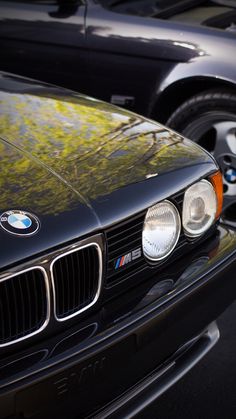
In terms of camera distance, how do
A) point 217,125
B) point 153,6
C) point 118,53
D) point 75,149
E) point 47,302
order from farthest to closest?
point 153,6
point 118,53
point 217,125
point 75,149
point 47,302

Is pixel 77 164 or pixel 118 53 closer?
pixel 77 164

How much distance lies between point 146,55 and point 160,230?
190 cm

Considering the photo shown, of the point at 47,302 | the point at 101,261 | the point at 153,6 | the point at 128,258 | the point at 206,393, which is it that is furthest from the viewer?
the point at 153,6

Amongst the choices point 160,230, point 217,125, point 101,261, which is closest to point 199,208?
point 160,230

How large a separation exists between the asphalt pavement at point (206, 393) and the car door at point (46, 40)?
6.40 feet

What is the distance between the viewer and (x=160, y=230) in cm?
210

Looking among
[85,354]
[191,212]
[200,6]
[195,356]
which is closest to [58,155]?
[191,212]

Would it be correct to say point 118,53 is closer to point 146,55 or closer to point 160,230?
point 146,55

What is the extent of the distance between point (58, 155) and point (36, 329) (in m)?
0.61

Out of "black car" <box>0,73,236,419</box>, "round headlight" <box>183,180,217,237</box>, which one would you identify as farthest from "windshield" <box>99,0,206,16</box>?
"round headlight" <box>183,180,217,237</box>

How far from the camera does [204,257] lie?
2244 mm

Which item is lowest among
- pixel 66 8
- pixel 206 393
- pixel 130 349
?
pixel 206 393

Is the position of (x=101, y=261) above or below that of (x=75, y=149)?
below

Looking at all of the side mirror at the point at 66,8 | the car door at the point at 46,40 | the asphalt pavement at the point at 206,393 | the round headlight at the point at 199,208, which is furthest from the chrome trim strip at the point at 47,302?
the side mirror at the point at 66,8
